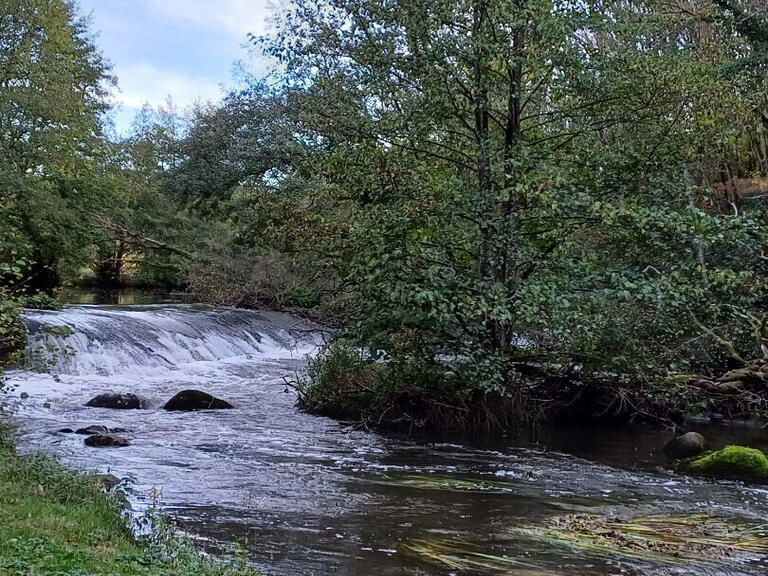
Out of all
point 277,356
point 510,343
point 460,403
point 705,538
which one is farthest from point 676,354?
point 277,356

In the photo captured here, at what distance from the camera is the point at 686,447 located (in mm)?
10898

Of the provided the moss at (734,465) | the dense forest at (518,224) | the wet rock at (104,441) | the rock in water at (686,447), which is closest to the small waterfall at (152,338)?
the dense forest at (518,224)

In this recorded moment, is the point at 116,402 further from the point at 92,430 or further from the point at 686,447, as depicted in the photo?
the point at 686,447

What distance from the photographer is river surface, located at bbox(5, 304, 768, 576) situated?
20.4 feet

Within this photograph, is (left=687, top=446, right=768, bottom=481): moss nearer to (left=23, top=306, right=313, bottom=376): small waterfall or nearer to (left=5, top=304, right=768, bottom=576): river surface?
(left=5, top=304, right=768, bottom=576): river surface

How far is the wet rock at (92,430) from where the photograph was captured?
1089 cm

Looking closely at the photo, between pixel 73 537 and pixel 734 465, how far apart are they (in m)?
7.95

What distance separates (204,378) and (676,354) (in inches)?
395

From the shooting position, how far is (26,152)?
25.0 meters

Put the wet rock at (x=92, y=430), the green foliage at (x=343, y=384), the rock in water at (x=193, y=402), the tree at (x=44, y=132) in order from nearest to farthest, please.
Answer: the wet rock at (x=92, y=430) < the green foliage at (x=343, y=384) < the rock in water at (x=193, y=402) < the tree at (x=44, y=132)

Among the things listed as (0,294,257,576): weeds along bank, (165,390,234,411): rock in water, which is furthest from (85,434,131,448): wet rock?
(165,390,234,411): rock in water

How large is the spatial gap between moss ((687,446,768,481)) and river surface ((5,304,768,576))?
0.44 meters

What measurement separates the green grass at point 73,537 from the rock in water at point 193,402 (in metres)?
6.24

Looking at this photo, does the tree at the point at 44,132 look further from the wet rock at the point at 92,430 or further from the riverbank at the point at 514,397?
the riverbank at the point at 514,397
